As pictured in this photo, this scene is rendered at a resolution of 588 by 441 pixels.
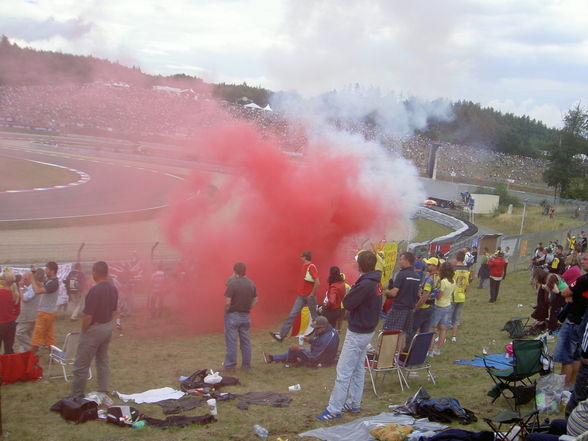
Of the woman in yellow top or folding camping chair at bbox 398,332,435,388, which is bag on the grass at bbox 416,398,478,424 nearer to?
folding camping chair at bbox 398,332,435,388

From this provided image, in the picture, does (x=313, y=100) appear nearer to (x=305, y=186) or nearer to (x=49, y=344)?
(x=305, y=186)

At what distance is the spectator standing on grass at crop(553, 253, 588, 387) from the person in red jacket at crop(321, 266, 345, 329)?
408 centimetres

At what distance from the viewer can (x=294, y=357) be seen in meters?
9.13

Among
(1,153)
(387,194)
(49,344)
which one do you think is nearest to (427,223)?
(387,194)

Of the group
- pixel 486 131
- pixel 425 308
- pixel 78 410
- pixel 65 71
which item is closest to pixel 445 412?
pixel 425 308

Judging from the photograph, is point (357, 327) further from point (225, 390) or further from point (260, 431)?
point (225, 390)

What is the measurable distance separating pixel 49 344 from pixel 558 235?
2365cm

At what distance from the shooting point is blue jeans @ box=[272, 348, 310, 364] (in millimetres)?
9055

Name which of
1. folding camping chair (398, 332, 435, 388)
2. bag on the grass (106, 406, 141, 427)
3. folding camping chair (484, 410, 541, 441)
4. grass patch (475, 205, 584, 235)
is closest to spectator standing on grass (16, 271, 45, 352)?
bag on the grass (106, 406, 141, 427)

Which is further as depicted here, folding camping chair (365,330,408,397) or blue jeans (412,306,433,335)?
blue jeans (412,306,433,335)

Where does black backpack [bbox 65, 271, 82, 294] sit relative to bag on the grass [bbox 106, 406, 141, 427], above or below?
below

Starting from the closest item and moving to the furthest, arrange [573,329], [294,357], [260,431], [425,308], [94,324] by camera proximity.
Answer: [260,431] < [94,324] < [573,329] < [294,357] < [425,308]

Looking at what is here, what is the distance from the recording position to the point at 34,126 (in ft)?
189

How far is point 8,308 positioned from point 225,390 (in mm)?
3359
